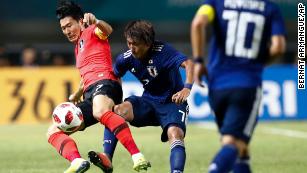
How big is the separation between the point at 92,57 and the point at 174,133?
140 cm

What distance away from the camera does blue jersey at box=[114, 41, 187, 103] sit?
418 inches

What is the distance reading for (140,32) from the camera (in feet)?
33.7

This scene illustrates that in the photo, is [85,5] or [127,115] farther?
[85,5]

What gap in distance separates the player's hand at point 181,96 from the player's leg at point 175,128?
0.28 meters

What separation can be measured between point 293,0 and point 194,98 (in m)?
4.92

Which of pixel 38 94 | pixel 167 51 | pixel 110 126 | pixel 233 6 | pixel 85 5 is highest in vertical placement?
pixel 233 6

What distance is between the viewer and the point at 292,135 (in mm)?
18484

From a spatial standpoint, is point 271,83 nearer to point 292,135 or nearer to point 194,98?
point 194,98

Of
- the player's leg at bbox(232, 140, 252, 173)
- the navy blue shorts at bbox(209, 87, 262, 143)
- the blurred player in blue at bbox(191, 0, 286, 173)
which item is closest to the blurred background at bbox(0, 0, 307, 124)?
the player's leg at bbox(232, 140, 252, 173)

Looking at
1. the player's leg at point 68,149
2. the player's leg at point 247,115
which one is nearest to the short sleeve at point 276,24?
the player's leg at point 247,115

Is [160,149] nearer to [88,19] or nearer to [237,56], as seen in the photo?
[88,19]

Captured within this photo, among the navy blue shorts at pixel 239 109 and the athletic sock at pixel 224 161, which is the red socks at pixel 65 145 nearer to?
the navy blue shorts at pixel 239 109

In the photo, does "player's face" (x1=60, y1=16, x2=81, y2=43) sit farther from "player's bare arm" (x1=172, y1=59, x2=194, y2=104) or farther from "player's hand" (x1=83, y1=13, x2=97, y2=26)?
"player's bare arm" (x1=172, y1=59, x2=194, y2=104)

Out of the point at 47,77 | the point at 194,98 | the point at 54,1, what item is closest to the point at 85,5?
the point at 54,1
